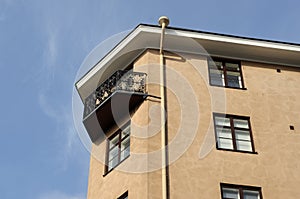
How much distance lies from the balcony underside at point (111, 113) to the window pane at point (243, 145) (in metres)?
3.47

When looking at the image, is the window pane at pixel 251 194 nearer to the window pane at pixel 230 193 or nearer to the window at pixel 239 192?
the window at pixel 239 192

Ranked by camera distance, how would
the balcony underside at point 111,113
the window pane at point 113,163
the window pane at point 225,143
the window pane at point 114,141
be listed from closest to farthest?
the window pane at point 225,143 < the window pane at point 113,163 < the balcony underside at point 111,113 < the window pane at point 114,141

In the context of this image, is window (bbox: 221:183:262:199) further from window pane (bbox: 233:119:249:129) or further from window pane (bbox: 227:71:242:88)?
window pane (bbox: 227:71:242:88)

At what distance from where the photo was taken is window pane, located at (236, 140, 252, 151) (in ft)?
57.4

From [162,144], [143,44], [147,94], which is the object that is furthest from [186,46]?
[162,144]

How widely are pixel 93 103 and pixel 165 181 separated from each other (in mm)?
5217

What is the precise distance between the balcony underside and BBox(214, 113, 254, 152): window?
2.73 m

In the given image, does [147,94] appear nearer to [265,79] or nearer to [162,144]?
[162,144]

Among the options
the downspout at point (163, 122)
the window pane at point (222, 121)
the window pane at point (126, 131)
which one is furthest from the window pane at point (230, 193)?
the window pane at point (126, 131)

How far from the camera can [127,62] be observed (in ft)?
67.1

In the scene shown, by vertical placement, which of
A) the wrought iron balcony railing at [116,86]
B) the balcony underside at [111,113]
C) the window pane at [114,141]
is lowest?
the window pane at [114,141]

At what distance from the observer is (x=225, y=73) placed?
65.6ft

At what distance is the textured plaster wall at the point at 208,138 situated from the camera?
16078 mm

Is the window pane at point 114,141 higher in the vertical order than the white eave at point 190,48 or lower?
lower
